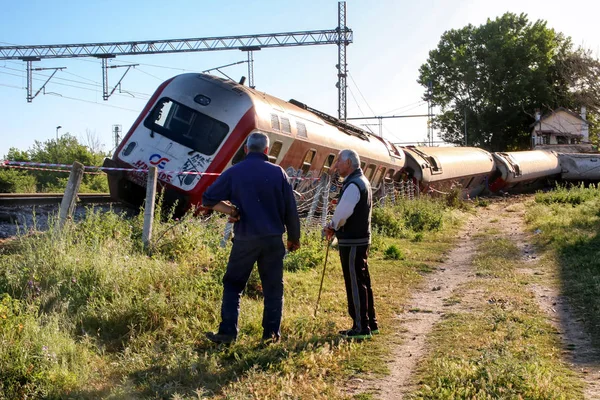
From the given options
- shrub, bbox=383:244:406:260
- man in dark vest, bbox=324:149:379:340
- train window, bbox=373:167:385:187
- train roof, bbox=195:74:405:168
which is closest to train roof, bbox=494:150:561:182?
train roof, bbox=195:74:405:168

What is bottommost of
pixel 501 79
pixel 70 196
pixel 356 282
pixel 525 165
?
pixel 356 282

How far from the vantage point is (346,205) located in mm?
6199

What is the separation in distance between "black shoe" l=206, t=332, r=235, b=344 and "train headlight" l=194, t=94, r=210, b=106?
7.68 m

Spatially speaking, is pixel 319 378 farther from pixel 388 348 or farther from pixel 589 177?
pixel 589 177

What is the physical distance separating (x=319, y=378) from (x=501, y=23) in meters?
53.7

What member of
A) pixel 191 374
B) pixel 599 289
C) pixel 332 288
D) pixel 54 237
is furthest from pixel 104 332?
pixel 599 289

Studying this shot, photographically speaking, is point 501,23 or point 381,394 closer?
point 381,394

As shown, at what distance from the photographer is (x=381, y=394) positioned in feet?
15.9

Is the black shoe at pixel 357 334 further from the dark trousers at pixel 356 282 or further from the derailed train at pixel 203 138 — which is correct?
the derailed train at pixel 203 138

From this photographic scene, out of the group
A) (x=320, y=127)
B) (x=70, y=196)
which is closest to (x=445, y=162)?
(x=320, y=127)

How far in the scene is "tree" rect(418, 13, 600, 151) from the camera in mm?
51594

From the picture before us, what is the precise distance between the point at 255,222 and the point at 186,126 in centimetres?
737

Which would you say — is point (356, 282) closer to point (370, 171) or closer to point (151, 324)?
point (151, 324)

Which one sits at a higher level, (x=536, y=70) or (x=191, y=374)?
(x=536, y=70)
